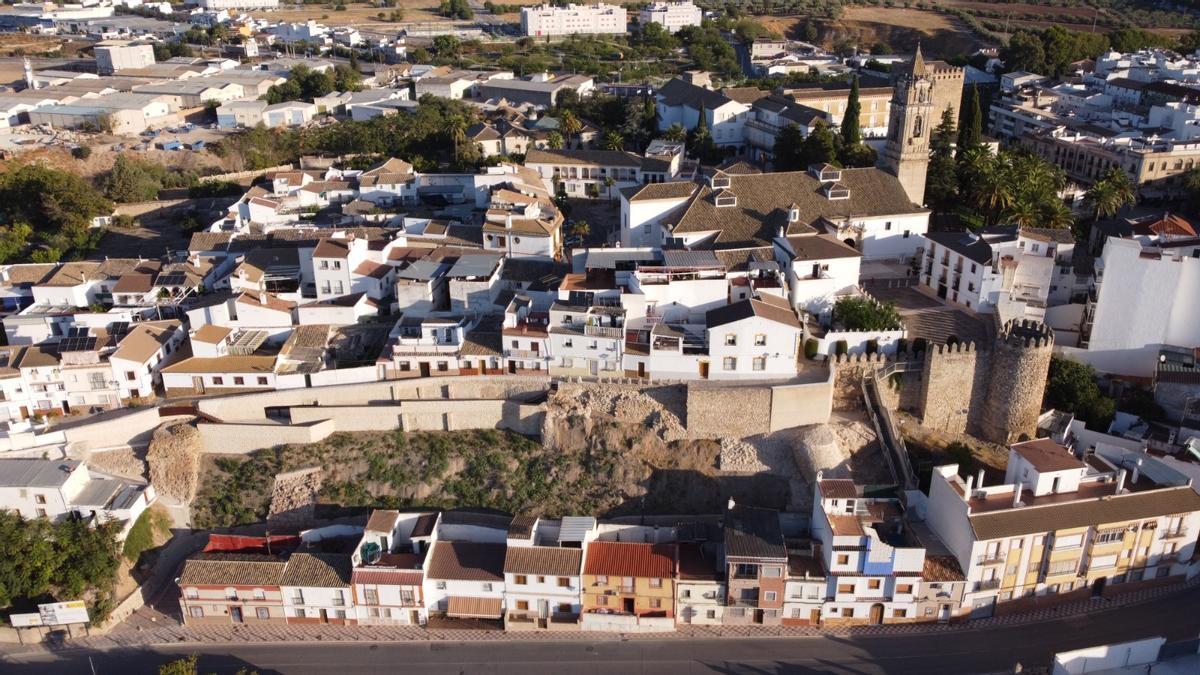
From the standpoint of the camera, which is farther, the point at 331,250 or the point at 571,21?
the point at 571,21

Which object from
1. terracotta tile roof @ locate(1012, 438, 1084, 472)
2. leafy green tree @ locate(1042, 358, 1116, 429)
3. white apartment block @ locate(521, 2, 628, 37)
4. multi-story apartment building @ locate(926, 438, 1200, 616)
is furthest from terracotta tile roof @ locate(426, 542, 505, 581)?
white apartment block @ locate(521, 2, 628, 37)

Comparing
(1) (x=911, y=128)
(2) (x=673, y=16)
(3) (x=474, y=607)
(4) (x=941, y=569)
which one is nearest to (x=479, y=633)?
(3) (x=474, y=607)

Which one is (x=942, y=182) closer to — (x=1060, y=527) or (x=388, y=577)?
(x=1060, y=527)

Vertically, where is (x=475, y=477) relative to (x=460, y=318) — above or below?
below

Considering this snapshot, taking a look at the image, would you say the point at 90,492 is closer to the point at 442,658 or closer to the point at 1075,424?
the point at 442,658

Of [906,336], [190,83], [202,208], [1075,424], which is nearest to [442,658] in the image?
[906,336]

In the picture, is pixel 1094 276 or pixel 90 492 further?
pixel 1094 276

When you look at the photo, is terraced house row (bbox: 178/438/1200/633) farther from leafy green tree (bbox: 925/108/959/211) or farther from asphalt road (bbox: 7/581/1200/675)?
leafy green tree (bbox: 925/108/959/211)
